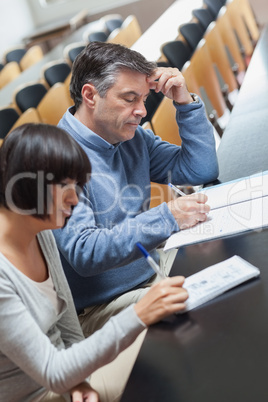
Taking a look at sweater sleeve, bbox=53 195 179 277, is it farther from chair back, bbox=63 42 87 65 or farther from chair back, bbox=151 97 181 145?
chair back, bbox=63 42 87 65

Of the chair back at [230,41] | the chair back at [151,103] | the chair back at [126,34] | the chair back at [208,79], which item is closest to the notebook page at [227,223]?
the chair back at [151,103]

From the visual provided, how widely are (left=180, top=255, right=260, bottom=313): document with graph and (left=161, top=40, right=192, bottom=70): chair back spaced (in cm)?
298

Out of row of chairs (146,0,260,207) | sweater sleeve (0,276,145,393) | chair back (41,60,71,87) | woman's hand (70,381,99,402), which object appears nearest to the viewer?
sweater sleeve (0,276,145,393)

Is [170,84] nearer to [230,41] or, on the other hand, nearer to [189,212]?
[189,212]

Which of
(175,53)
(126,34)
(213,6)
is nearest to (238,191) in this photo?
(175,53)

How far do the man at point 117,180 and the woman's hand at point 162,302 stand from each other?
41cm

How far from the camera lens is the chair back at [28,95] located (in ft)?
16.6

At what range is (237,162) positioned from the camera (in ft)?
6.98

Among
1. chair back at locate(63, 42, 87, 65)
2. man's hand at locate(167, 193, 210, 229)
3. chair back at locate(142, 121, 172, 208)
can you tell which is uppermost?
man's hand at locate(167, 193, 210, 229)

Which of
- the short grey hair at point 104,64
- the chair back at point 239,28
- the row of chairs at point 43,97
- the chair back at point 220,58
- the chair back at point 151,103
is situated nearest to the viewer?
the short grey hair at point 104,64

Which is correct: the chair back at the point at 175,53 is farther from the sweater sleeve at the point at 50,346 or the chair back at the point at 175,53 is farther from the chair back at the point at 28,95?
the sweater sleeve at the point at 50,346

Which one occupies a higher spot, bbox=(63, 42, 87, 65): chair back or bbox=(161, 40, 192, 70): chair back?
bbox=(161, 40, 192, 70): chair back

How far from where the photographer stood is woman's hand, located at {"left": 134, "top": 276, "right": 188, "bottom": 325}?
1.22 m

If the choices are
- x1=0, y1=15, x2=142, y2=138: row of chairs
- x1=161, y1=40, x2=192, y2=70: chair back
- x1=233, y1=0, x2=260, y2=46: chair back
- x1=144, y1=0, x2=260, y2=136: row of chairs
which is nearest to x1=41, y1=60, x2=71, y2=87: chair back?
x1=0, y1=15, x2=142, y2=138: row of chairs
